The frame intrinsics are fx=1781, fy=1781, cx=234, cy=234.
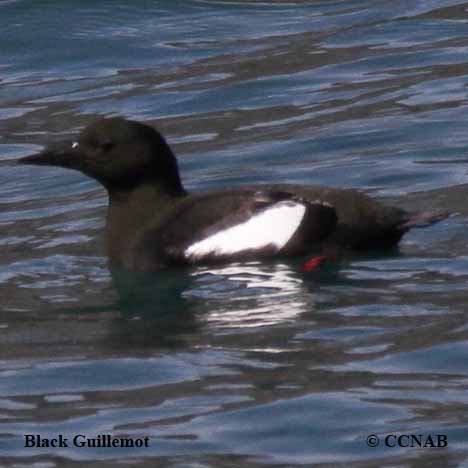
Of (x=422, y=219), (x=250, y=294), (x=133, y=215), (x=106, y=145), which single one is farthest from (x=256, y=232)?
(x=106, y=145)

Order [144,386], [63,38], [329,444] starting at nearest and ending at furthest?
[329,444], [144,386], [63,38]

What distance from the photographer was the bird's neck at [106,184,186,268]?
29.6 feet

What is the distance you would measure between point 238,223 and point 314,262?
42 cm

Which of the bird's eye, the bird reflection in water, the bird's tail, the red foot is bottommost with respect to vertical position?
the bird reflection in water

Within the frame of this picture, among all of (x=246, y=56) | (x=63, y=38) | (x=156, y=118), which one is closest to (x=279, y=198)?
(x=156, y=118)

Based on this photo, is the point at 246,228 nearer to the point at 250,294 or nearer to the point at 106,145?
the point at 250,294

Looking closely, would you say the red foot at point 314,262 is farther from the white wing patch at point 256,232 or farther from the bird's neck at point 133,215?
the bird's neck at point 133,215

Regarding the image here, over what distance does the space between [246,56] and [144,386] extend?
7164 millimetres

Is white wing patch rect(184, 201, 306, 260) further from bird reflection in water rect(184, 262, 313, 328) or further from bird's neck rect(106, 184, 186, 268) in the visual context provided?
bird's neck rect(106, 184, 186, 268)

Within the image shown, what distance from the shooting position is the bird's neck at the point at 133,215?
29.6ft

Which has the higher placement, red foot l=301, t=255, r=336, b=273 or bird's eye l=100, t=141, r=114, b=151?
bird's eye l=100, t=141, r=114, b=151

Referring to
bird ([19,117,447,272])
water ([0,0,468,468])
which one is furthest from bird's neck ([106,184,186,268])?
water ([0,0,468,468])

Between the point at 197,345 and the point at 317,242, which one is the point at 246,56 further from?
the point at 197,345

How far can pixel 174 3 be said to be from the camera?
1579 centimetres
